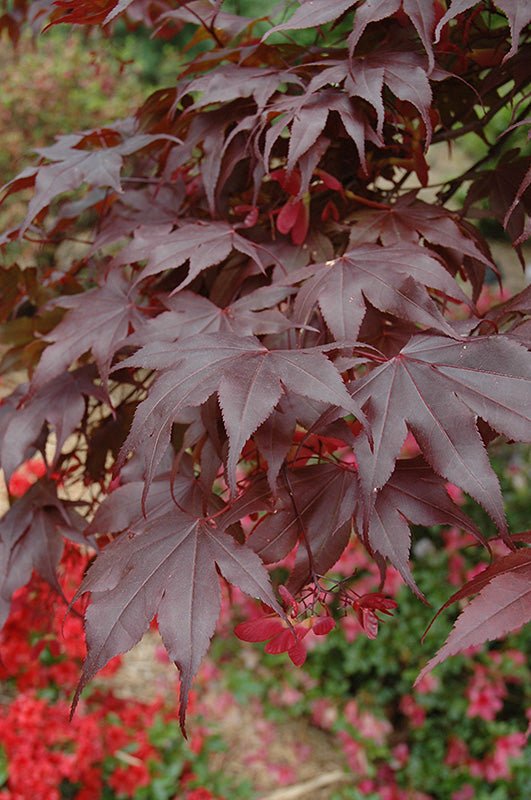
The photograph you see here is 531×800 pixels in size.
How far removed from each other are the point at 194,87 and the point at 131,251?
0.22 m

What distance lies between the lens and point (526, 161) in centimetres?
99

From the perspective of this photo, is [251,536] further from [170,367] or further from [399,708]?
[399,708]

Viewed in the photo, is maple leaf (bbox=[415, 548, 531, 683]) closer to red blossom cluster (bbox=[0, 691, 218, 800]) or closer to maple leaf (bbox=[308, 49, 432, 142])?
maple leaf (bbox=[308, 49, 432, 142])

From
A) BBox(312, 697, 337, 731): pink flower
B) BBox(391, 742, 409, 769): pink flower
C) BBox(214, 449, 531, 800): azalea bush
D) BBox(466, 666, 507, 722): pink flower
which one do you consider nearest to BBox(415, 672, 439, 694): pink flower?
→ BBox(214, 449, 531, 800): azalea bush

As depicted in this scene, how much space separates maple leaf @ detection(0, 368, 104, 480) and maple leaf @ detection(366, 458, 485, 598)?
0.46 metres

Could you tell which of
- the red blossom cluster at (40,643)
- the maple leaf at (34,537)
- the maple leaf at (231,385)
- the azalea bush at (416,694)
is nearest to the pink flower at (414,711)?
the azalea bush at (416,694)

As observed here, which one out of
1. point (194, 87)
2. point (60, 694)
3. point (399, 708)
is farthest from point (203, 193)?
point (399, 708)

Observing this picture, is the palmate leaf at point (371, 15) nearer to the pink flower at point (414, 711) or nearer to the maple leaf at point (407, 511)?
the maple leaf at point (407, 511)

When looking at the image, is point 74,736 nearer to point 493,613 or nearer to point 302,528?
point 302,528

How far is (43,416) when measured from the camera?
1.05 metres

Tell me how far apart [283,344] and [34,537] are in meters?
0.51

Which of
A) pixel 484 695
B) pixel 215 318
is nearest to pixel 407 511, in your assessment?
pixel 215 318

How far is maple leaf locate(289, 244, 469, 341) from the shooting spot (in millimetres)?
773

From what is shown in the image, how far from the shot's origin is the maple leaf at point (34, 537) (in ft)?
3.59
